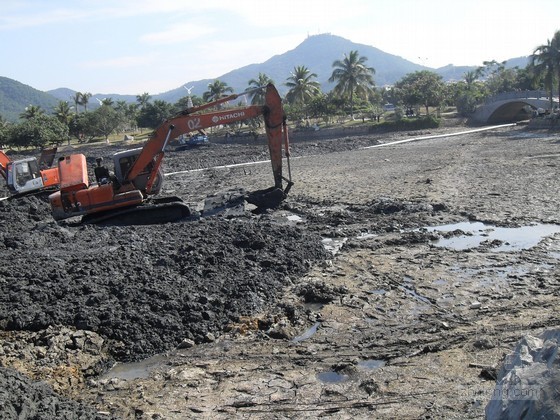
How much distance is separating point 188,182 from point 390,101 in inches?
3829

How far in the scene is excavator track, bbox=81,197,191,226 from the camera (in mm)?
17031

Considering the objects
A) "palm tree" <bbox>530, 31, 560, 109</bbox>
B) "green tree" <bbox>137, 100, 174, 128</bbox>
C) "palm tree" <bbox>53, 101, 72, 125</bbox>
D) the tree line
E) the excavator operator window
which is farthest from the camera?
"palm tree" <bbox>53, 101, 72, 125</bbox>

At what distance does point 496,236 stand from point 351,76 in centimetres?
5625

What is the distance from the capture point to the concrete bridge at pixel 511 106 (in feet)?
176

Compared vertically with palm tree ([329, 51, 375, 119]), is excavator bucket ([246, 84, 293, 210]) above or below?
below

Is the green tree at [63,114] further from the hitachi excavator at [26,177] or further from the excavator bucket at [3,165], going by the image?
the hitachi excavator at [26,177]

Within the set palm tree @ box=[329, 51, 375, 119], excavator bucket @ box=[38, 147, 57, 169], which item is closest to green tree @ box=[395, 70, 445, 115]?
palm tree @ box=[329, 51, 375, 119]

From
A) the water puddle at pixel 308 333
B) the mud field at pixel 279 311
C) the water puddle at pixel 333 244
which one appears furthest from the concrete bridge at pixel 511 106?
the water puddle at pixel 308 333

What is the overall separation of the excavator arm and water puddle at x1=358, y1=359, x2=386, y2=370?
1012cm

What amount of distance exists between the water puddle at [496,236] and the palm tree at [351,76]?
2094 inches

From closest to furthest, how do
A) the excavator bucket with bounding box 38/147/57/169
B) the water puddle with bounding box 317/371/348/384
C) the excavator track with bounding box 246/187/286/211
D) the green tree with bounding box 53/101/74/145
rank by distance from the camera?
1. the water puddle with bounding box 317/371/348/384
2. the excavator track with bounding box 246/187/286/211
3. the excavator bucket with bounding box 38/147/57/169
4. the green tree with bounding box 53/101/74/145

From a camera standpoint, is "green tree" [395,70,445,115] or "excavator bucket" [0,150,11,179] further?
"green tree" [395,70,445,115]

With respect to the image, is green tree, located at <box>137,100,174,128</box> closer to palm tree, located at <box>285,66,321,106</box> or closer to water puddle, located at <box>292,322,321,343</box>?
palm tree, located at <box>285,66,321,106</box>

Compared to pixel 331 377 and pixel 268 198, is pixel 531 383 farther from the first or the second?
pixel 268 198
